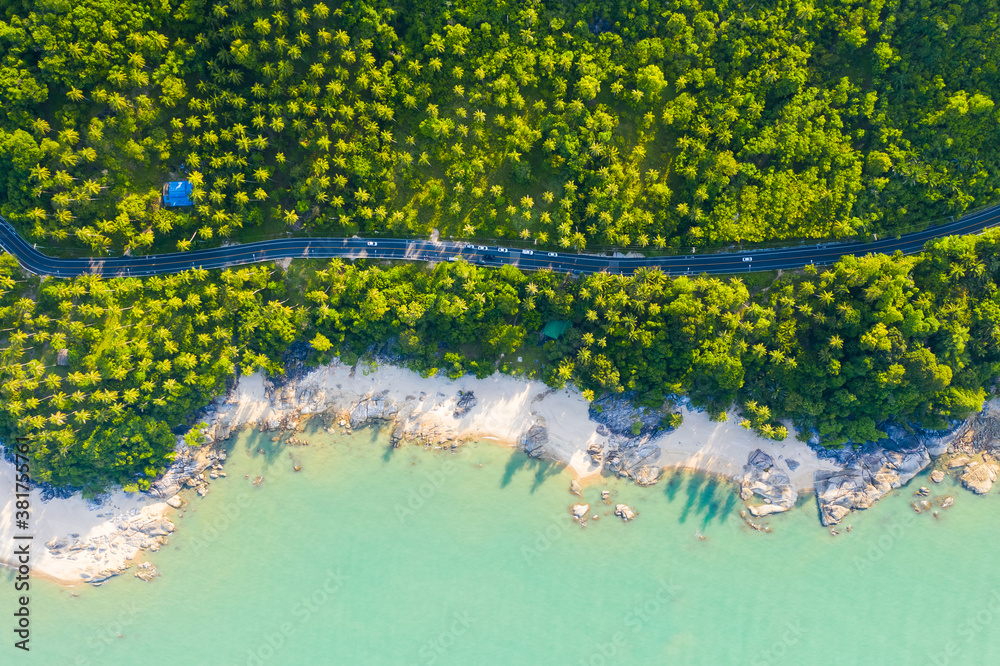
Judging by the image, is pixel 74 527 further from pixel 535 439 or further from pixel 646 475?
pixel 646 475

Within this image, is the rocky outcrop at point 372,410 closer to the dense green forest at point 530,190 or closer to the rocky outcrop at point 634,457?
the dense green forest at point 530,190

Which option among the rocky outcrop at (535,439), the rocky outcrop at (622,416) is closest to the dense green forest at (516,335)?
the rocky outcrop at (622,416)

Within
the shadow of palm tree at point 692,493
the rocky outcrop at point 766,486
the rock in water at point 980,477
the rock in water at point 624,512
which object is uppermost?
the rock in water at point 980,477

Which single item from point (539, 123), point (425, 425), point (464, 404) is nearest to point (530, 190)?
point (539, 123)

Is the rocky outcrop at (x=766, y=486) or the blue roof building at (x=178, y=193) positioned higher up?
the blue roof building at (x=178, y=193)

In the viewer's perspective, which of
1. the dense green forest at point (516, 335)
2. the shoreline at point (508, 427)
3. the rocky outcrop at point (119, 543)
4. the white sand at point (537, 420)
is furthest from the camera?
the white sand at point (537, 420)

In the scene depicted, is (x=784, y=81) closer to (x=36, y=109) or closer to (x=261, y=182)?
(x=261, y=182)

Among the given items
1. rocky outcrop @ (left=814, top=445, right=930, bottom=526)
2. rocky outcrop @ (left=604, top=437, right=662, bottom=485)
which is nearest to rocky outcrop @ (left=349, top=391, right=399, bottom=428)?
rocky outcrop @ (left=604, top=437, right=662, bottom=485)
